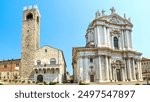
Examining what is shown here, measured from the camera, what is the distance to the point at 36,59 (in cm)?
6203

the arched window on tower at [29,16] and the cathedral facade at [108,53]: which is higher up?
the arched window on tower at [29,16]

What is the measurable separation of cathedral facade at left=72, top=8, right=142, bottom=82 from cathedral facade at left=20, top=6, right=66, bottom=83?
16.3 feet

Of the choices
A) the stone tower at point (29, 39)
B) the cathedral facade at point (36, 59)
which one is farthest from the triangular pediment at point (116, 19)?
the stone tower at point (29, 39)

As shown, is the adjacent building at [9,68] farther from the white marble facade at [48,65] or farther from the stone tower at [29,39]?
the white marble facade at [48,65]

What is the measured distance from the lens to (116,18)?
6669 centimetres

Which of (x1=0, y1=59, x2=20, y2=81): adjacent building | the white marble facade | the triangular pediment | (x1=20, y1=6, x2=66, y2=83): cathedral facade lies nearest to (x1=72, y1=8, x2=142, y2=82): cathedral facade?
the triangular pediment

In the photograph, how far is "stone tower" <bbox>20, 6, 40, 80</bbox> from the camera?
61344 millimetres

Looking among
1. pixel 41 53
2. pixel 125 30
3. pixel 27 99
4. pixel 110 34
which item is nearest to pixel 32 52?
pixel 41 53

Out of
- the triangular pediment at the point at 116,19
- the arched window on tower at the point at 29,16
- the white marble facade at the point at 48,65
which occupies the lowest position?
the white marble facade at the point at 48,65

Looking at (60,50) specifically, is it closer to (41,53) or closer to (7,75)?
(41,53)

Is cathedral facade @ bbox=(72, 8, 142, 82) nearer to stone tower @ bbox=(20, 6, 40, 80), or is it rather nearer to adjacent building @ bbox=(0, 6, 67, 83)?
adjacent building @ bbox=(0, 6, 67, 83)

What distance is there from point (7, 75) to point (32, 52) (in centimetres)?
2173

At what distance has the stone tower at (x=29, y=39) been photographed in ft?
201

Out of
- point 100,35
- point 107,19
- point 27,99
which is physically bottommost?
point 27,99
